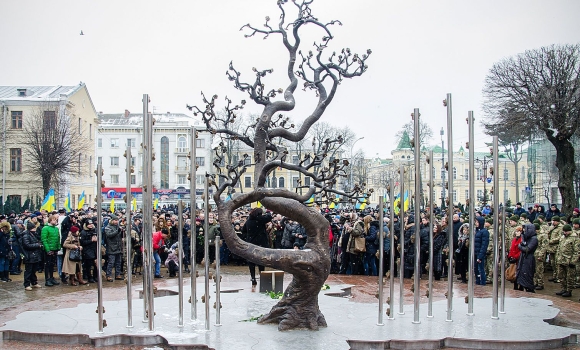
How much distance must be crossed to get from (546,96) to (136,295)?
77.3 feet

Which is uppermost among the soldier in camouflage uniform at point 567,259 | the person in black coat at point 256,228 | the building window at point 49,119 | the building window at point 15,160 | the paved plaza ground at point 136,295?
the building window at point 49,119

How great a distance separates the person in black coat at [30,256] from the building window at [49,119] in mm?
29610

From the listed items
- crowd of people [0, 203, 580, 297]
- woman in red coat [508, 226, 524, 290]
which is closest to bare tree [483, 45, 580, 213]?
crowd of people [0, 203, 580, 297]

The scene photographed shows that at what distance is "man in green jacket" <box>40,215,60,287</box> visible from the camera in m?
17.7

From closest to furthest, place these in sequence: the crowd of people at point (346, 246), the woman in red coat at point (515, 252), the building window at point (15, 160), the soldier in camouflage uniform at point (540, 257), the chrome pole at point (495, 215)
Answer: the chrome pole at point (495, 215), the crowd of people at point (346, 246), the woman in red coat at point (515, 252), the soldier in camouflage uniform at point (540, 257), the building window at point (15, 160)

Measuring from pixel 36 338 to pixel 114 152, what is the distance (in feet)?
254

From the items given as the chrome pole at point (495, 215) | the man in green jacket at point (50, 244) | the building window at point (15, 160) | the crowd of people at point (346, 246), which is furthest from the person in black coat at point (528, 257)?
the building window at point (15, 160)

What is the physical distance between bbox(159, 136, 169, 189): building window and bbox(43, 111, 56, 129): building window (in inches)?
1459

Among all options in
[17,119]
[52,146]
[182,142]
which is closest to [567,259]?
[52,146]

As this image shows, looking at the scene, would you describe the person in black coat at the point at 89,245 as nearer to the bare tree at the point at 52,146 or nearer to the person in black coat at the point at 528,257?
the person in black coat at the point at 528,257

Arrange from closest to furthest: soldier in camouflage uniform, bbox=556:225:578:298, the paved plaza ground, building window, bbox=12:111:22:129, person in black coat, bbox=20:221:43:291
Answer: the paved plaza ground
soldier in camouflage uniform, bbox=556:225:578:298
person in black coat, bbox=20:221:43:291
building window, bbox=12:111:22:129

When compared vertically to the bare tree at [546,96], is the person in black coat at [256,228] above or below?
below

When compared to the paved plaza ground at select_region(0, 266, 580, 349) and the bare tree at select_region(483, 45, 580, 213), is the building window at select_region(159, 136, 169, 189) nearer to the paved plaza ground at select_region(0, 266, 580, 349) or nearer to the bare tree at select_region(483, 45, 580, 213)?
the bare tree at select_region(483, 45, 580, 213)

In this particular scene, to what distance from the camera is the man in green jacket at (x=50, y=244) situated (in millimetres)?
17672
